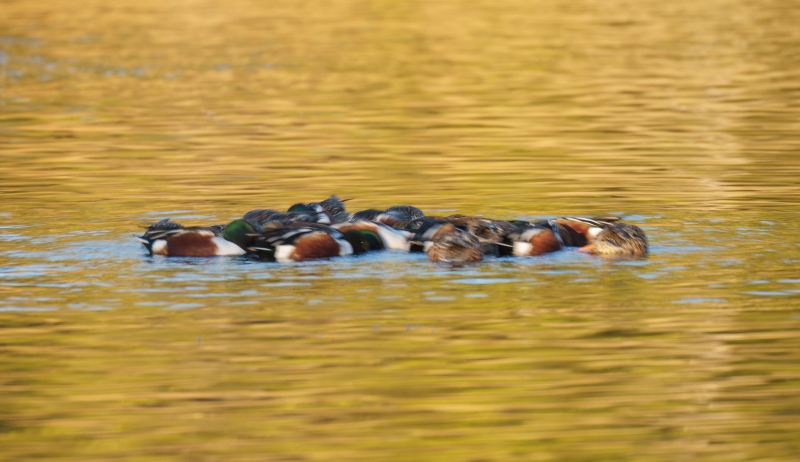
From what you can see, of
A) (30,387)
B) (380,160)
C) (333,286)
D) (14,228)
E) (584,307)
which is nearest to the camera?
(30,387)

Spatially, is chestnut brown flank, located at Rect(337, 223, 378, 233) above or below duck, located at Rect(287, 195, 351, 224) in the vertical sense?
below

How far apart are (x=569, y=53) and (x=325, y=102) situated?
8.10 metres

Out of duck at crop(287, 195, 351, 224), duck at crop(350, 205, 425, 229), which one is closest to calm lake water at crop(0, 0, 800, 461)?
duck at crop(350, 205, 425, 229)

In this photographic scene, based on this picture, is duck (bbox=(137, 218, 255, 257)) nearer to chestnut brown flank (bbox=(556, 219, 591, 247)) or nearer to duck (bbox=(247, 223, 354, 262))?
duck (bbox=(247, 223, 354, 262))

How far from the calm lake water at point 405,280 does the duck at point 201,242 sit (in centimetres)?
18

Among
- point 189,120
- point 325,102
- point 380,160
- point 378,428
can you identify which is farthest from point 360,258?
point 325,102

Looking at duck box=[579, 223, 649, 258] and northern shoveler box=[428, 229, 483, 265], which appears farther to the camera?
duck box=[579, 223, 649, 258]

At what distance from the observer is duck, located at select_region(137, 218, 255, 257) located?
1091 centimetres

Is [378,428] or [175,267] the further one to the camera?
[175,267]

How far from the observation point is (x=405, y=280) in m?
10.0

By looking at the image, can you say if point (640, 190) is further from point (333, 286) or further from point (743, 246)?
point (333, 286)

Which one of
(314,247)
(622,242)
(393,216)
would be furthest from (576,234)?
(314,247)

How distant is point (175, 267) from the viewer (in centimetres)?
1053

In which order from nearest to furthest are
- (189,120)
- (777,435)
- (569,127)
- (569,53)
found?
1. (777,435)
2. (569,127)
3. (189,120)
4. (569,53)
